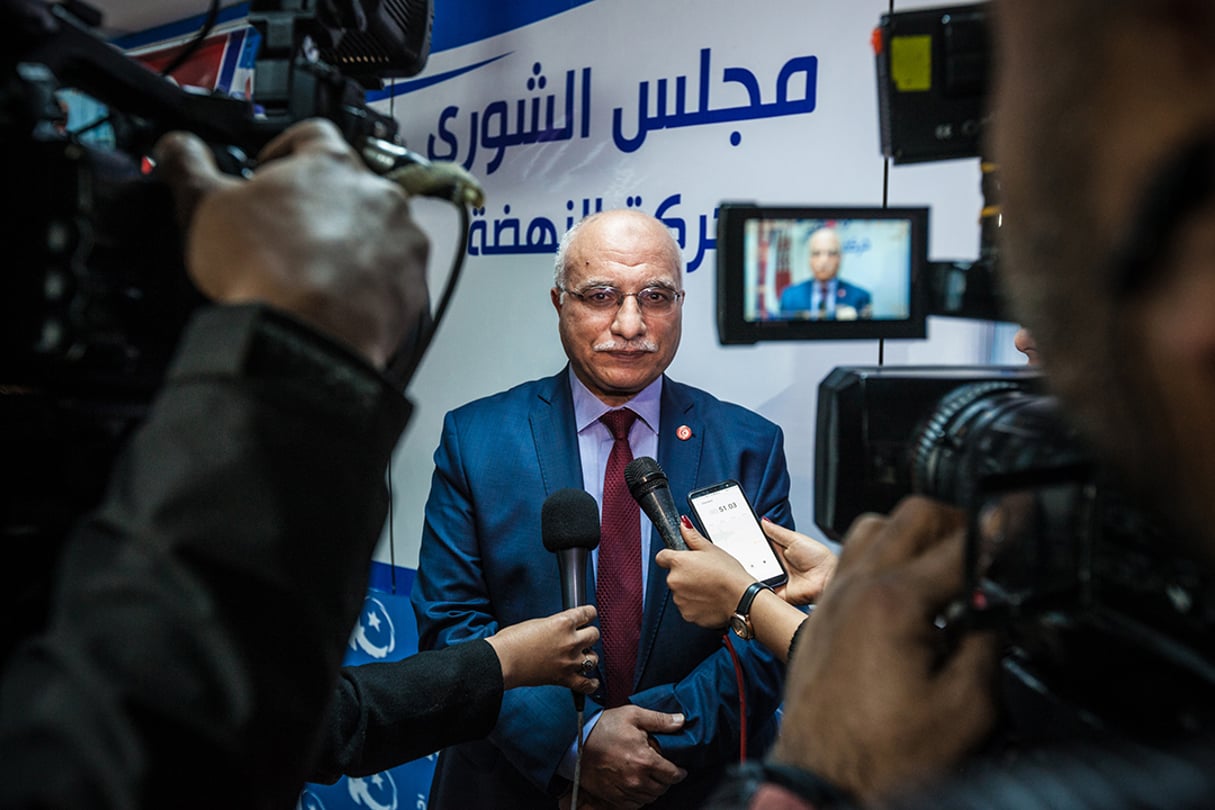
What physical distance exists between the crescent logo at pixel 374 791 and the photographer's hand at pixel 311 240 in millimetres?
2441

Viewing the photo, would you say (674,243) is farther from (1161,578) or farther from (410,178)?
(1161,578)

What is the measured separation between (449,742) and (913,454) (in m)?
0.74

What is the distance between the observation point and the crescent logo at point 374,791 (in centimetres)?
267

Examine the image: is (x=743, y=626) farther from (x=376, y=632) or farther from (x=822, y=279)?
(x=376, y=632)

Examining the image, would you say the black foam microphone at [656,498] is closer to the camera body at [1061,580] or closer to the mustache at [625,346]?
the mustache at [625,346]

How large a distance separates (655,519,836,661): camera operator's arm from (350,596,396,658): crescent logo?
157 centimetres

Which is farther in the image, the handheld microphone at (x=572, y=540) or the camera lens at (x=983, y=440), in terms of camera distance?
the handheld microphone at (x=572, y=540)

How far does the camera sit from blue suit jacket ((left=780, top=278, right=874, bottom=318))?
0.88 metres

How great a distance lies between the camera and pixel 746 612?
1380 millimetres

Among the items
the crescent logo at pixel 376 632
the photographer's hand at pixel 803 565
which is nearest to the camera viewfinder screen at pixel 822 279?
the photographer's hand at pixel 803 565

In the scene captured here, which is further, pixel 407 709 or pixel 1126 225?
pixel 407 709

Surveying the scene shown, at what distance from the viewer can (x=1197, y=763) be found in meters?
0.34

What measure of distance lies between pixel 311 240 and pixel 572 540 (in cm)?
97

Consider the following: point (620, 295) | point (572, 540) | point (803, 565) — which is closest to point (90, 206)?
point (572, 540)
